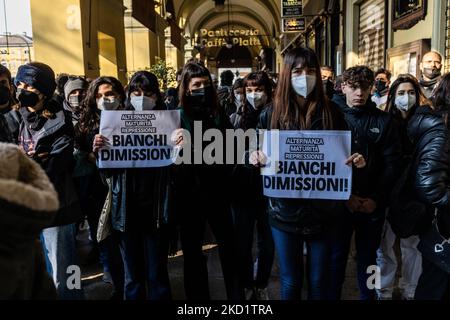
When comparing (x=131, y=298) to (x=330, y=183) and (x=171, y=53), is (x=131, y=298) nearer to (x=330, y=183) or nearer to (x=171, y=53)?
(x=330, y=183)

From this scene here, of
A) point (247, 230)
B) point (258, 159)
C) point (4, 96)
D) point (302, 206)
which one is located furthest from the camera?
point (4, 96)

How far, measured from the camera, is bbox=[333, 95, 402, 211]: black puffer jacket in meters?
2.96

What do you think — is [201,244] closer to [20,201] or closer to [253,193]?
[253,193]

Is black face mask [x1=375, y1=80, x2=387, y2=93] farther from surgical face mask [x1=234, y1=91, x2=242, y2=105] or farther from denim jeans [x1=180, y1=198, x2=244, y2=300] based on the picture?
denim jeans [x1=180, y1=198, x2=244, y2=300]

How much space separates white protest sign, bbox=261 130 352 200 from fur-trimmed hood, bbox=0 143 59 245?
5.59 feet

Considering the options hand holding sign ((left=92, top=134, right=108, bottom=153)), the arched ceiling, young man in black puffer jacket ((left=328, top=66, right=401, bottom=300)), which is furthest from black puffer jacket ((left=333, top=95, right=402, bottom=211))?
the arched ceiling

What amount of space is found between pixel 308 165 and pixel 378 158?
23.7 inches

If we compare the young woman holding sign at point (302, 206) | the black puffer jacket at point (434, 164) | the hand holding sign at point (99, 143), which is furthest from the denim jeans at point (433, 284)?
the hand holding sign at point (99, 143)

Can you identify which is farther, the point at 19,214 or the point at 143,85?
the point at 143,85

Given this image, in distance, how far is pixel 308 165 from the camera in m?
2.74

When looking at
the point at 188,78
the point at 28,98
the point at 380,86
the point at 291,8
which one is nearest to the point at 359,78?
the point at 188,78

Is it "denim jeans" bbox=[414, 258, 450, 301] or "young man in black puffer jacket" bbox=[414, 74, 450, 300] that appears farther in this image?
"denim jeans" bbox=[414, 258, 450, 301]

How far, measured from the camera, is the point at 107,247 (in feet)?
11.7

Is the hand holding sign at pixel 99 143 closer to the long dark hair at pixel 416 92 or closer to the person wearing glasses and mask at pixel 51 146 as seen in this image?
the person wearing glasses and mask at pixel 51 146
